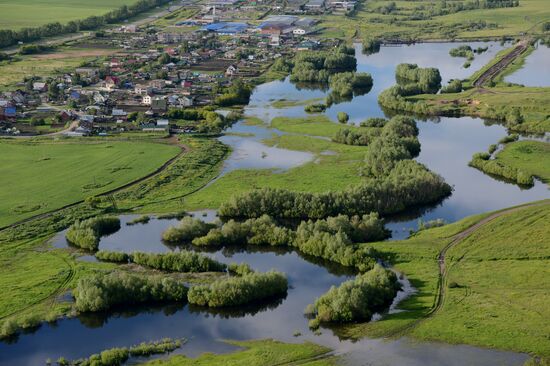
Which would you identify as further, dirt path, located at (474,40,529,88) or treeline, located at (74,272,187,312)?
dirt path, located at (474,40,529,88)

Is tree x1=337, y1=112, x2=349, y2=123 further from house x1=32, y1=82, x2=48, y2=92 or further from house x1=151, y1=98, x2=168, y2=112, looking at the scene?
house x1=32, y1=82, x2=48, y2=92

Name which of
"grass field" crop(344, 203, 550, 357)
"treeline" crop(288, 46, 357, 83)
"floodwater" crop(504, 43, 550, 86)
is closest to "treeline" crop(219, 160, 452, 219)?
"grass field" crop(344, 203, 550, 357)

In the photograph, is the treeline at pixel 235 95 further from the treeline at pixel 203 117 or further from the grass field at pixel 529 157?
the grass field at pixel 529 157

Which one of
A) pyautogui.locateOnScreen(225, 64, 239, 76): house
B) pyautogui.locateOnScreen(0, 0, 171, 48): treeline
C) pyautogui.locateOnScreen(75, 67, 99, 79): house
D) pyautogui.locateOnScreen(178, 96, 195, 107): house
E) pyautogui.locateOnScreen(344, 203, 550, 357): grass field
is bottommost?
pyautogui.locateOnScreen(344, 203, 550, 357): grass field

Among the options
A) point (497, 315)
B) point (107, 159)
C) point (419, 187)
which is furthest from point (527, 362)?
point (107, 159)

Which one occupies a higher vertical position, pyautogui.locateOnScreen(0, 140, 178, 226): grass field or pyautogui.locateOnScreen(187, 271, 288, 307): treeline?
pyautogui.locateOnScreen(0, 140, 178, 226): grass field

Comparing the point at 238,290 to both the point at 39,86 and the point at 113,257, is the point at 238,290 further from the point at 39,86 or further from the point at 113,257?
the point at 39,86

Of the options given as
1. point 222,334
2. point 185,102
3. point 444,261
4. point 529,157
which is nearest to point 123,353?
point 222,334
